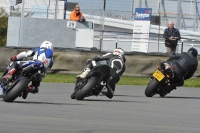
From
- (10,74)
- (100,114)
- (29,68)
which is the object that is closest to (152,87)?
(29,68)

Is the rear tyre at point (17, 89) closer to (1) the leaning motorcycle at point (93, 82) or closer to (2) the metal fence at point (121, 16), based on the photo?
(1) the leaning motorcycle at point (93, 82)

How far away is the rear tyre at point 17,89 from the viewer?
45.7ft

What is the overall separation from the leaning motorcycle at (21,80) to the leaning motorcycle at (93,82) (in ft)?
3.48

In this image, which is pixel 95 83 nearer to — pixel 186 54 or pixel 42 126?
pixel 186 54

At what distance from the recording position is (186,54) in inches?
729

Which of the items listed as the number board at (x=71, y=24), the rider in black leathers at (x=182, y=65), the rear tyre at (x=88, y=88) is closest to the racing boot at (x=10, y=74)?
the rear tyre at (x=88, y=88)

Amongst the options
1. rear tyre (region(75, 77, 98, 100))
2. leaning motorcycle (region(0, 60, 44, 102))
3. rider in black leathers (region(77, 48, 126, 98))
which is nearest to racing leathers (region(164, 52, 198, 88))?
rider in black leathers (region(77, 48, 126, 98))

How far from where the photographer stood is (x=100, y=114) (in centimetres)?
1259

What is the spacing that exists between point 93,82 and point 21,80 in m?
1.93

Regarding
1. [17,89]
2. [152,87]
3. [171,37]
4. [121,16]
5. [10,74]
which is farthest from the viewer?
[121,16]

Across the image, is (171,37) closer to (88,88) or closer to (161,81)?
(161,81)

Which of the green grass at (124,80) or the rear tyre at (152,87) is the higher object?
the rear tyre at (152,87)

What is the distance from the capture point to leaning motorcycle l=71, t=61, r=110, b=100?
15.5 metres

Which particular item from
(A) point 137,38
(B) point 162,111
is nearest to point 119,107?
(B) point 162,111
